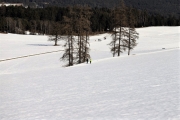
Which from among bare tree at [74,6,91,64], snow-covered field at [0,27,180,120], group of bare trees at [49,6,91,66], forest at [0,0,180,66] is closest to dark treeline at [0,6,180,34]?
forest at [0,0,180,66]

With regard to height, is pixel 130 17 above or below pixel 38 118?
above

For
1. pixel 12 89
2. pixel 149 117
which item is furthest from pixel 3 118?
pixel 12 89

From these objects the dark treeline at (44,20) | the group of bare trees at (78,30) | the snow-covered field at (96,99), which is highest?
the dark treeline at (44,20)

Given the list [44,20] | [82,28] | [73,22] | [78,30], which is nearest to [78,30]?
[78,30]

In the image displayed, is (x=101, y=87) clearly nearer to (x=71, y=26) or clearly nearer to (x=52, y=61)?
(x=71, y=26)

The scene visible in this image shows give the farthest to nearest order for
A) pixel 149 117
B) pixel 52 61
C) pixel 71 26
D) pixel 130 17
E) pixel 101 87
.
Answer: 1. pixel 52 61
2. pixel 130 17
3. pixel 71 26
4. pixel 101 87
5. pixel 149 117

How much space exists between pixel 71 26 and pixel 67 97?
81.6ft

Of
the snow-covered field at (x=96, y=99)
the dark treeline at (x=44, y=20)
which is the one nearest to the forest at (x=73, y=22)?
the dark treeline at (x=44, y=20)

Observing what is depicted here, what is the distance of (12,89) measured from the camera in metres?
23.7

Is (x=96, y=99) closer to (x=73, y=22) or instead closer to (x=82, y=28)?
(x=82, y=28)

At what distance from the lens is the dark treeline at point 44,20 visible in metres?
128

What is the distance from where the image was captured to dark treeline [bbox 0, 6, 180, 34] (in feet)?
421

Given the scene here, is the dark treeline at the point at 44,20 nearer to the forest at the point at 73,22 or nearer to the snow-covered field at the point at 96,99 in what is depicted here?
the forest at the point at 73,22

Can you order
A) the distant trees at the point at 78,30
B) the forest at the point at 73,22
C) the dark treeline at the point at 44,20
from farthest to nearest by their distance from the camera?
the dark treeline at the point at 44,20
the forest at the point at 73,22
the distant trees at the point at 78,30
